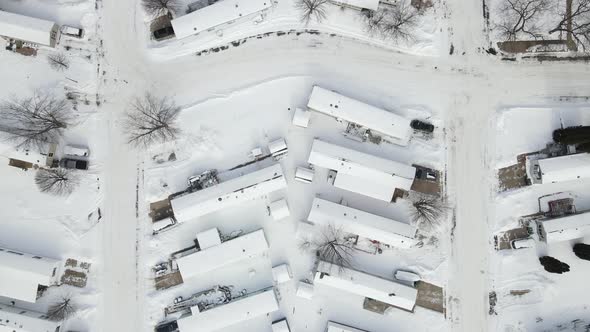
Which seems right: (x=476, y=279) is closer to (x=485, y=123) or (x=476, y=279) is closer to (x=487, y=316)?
(x=487, y=316)

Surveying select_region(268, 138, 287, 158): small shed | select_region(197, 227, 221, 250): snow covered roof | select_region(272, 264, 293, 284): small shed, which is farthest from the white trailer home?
select_region(197, 227, 221, 250): snow covered roof

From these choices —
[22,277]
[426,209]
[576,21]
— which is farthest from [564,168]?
[22,277]

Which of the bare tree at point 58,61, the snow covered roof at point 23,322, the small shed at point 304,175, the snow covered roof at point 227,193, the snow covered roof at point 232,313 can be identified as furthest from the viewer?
the bare tree at point 58,61

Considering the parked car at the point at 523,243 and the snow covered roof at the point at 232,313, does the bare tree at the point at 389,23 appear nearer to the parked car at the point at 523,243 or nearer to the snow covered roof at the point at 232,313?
the parked car at the point at 523,243

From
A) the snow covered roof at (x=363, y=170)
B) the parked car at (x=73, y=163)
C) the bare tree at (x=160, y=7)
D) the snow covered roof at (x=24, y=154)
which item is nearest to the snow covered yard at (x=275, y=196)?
the snow covered roof at (x=363, y=170)

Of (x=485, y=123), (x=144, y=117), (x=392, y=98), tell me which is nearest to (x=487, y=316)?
(x=485, y=123)

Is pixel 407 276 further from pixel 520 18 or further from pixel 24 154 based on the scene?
pixel 24 154
